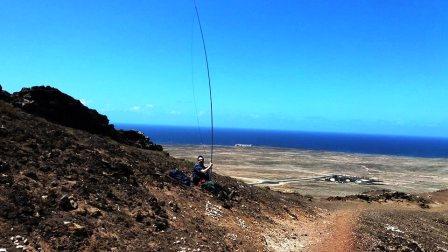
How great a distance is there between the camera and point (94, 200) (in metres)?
14.7

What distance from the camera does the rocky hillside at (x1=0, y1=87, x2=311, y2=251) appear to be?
1219 cm

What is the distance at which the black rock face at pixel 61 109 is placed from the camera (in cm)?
2394

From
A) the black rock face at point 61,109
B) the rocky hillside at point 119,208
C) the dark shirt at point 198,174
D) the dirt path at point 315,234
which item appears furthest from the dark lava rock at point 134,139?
the dirt path at point 315,234

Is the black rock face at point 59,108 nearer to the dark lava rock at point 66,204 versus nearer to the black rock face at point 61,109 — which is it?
the black rock face at point 61,109

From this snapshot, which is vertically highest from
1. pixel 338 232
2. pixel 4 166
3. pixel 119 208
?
pixel 4 166

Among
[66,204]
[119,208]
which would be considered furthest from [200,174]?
[66,204]

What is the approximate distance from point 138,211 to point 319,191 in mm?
48104

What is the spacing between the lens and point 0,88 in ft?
76.8

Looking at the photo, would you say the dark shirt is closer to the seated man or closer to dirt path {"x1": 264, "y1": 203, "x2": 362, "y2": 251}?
the seated man

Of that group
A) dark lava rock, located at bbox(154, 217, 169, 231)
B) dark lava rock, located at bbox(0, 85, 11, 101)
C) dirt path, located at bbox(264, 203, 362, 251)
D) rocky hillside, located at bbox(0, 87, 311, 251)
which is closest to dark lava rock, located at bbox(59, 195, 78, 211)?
rocky hillside, located at bbox(0, 87, 311, 251)

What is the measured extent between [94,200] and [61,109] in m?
12.4

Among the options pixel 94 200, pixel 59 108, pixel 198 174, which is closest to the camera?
pixel 94 200

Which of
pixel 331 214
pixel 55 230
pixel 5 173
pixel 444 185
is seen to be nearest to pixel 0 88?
pixel 5 173

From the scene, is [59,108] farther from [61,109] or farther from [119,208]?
[119,208]
